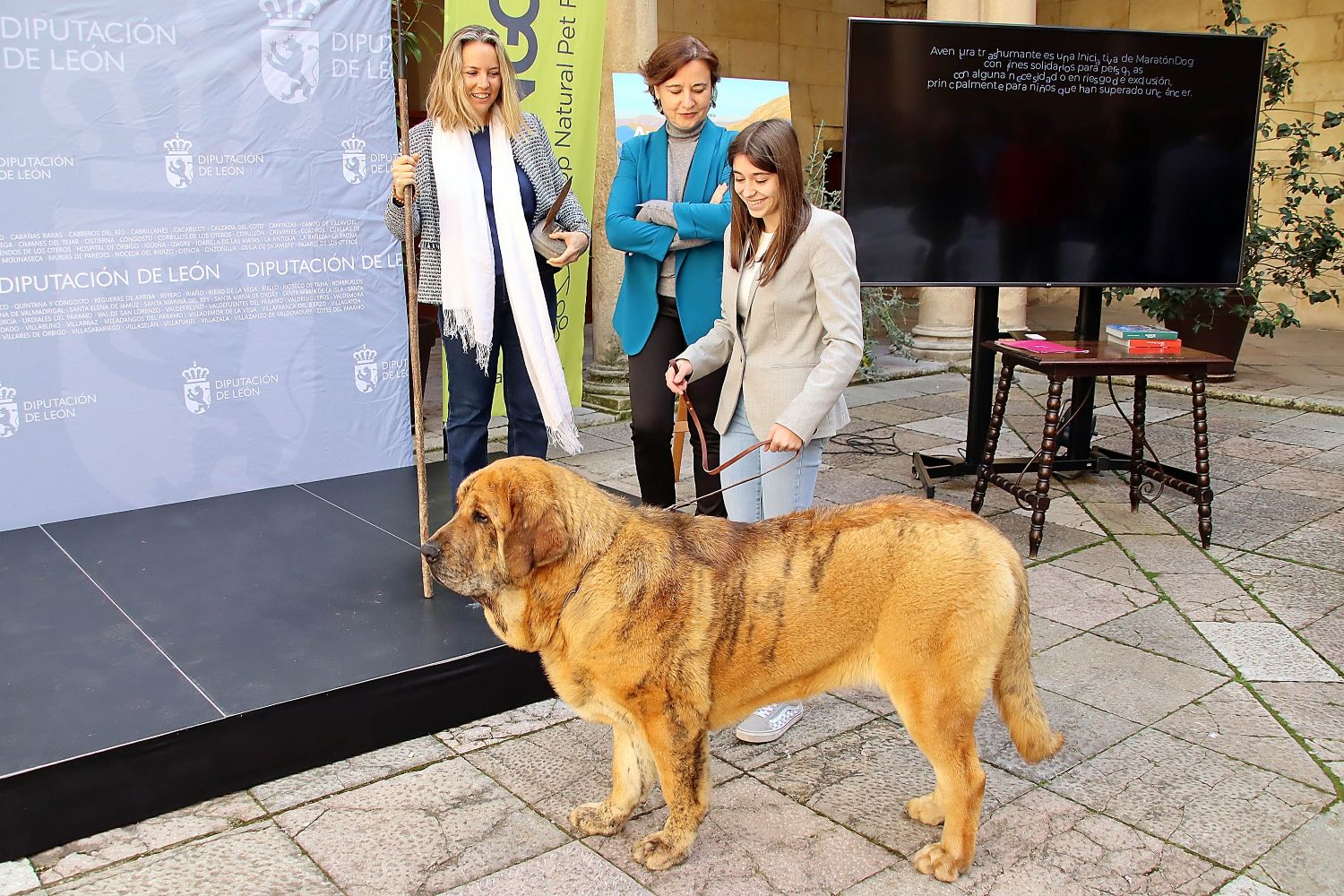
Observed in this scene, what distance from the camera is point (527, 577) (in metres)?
2.89

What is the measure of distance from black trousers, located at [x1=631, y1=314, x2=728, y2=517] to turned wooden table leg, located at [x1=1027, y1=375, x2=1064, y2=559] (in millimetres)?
1932

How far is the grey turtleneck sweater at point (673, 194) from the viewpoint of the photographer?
176 inches

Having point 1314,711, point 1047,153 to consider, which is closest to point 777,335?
point 1314,711

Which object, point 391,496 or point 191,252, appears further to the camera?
point 391,496

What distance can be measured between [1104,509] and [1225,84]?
8.53ft

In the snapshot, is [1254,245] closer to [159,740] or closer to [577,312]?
[577,312]

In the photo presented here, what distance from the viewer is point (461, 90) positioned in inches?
175

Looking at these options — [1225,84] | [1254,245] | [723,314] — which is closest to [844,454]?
[1225,84]

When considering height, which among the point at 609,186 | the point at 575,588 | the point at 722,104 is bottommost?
the point at 575,588

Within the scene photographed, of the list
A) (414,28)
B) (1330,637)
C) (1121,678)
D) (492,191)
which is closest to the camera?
(1121,678)

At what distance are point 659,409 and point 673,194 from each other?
94cm

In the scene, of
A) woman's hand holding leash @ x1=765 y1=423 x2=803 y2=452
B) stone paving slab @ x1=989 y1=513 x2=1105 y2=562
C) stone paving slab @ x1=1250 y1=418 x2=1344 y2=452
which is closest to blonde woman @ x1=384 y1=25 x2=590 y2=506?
woman's hand holding leash @ x1=765 y1=423 x2=803 y2=452

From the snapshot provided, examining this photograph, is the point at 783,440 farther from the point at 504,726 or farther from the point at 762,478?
the point at 504,726

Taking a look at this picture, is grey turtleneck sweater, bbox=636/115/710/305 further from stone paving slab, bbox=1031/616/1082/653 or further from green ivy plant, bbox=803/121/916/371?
green ivy plant, bbox=803/121/916/371
